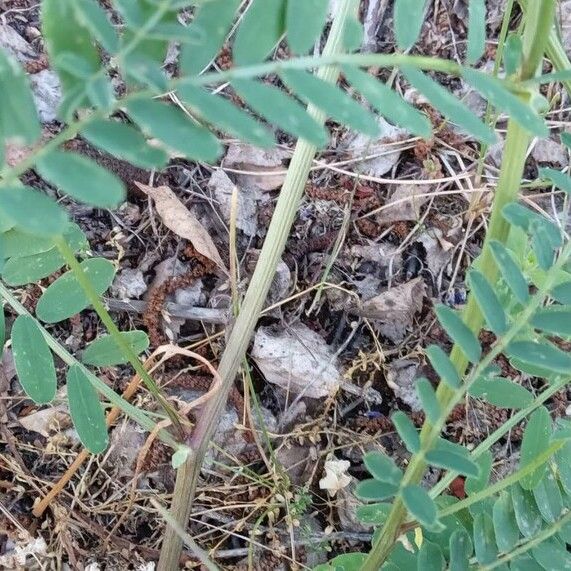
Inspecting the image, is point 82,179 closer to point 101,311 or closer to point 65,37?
point 65,37

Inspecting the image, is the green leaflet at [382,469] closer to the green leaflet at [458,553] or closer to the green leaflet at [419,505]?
the green leaflet at [419,505]

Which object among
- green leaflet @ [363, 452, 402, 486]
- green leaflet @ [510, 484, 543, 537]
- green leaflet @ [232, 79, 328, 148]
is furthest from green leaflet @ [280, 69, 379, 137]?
green leaflet @ [510, 484, 543, 537]

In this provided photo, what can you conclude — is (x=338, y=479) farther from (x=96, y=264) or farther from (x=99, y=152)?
(x=99, y=152)

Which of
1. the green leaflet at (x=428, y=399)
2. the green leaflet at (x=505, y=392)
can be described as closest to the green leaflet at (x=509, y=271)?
the green leaflet at (x=428, y=399)

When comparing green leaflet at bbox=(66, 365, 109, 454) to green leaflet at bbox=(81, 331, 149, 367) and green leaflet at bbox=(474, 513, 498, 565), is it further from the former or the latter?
green leaflet at bbox=(474, 513, 498, 565)

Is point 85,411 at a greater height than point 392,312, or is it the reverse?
point 85,411

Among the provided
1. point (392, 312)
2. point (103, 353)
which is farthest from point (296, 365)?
point (103, 353)

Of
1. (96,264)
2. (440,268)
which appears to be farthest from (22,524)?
(440,268)
